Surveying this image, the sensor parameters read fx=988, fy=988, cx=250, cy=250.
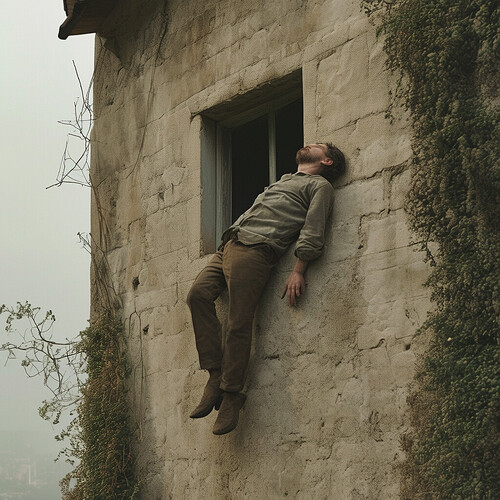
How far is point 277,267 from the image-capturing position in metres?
5.82

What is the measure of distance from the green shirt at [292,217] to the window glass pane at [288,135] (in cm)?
71

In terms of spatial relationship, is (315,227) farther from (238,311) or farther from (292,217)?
(238,311)

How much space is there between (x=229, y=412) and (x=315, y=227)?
3.85ft

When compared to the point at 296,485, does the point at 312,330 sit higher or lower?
higher

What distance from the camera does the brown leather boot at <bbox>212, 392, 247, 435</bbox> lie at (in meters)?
5.59

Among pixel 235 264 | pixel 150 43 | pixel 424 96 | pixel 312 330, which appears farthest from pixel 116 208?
pixel 424 96

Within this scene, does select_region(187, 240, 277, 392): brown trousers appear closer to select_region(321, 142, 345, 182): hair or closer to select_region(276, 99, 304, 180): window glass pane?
select_region(321, 142, 345, 182): hair

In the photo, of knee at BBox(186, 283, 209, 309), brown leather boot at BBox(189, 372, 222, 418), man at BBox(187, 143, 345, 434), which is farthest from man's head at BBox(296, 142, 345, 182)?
brown leather boot at BBox(189, 372, 222, 418)

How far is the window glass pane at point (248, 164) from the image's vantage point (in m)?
6.71

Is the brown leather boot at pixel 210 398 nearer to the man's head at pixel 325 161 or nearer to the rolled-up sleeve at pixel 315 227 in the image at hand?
the rolled-up sleeve at pixel 315 227

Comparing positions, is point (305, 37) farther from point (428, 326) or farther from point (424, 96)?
point (428, 326)

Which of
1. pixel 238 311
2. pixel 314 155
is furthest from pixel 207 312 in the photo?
pixel 314 155

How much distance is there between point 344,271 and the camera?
5.44 metres

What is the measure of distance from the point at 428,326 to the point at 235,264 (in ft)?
4.36
